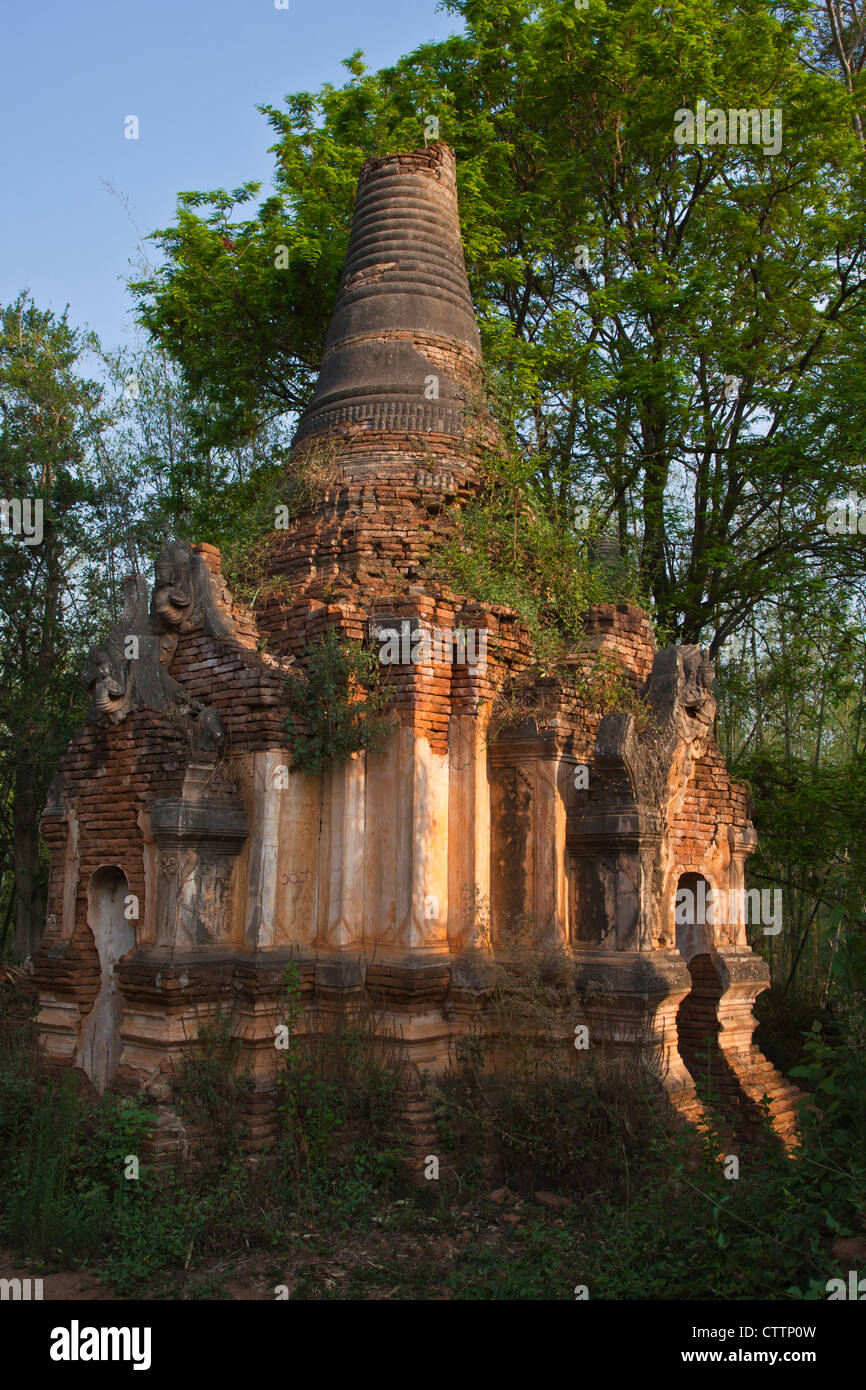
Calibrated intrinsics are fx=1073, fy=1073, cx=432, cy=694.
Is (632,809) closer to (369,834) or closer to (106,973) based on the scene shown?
(369,834)

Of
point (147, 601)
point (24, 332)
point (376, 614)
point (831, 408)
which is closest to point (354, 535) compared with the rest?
point (376, 614)

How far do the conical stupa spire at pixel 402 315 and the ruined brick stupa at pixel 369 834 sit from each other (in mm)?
1116

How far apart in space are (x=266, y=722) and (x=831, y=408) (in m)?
8.52

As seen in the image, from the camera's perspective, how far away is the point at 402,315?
34.0 feet

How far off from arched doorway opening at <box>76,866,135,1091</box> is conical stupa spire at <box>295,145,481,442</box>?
4.59m

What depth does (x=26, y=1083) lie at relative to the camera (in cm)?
771

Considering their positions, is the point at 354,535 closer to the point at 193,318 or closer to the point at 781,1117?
the point at 781,1117

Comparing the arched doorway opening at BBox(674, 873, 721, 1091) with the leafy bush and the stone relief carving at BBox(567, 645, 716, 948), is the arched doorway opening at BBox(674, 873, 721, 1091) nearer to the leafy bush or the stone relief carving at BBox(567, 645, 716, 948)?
the stone relief carving at BBox(567, 645, 716, 948)

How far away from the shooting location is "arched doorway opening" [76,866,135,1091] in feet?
27.4

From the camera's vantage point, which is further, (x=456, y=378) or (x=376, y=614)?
(x=456, y=378)

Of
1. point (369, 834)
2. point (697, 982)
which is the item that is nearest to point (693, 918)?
point (697, 982)

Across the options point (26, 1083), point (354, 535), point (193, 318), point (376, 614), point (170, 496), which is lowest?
point (26, 1083)
